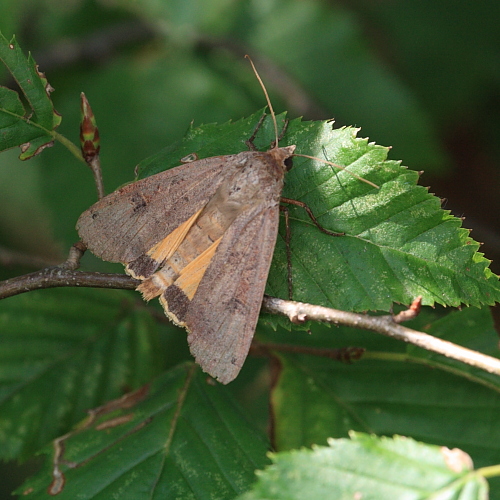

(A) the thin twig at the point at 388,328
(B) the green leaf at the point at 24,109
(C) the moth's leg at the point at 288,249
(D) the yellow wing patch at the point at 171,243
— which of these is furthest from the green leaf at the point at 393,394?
(B) the green leaf at the point at 24,109

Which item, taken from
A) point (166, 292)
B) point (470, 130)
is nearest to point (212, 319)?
point (166, 292)

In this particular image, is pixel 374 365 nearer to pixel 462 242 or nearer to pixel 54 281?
pixel 462 242

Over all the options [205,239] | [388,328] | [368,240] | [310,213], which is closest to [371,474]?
[388,328]

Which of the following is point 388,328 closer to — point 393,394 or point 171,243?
point 393,394

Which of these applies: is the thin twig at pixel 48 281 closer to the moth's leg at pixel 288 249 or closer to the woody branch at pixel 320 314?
the woody branch at pixel 320 314

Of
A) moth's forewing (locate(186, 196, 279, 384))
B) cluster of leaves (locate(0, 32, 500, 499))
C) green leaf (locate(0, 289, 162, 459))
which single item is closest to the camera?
cluster of leaves (locate(0, 32, 500, 499))

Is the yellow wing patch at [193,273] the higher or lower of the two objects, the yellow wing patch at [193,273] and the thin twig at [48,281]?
the lower

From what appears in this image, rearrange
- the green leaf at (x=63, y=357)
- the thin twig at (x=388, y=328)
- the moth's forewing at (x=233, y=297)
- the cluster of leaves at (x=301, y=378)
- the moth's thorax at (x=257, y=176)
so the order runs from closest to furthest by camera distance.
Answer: the thin twig at (x=388, y=328) → the cluster of leaves at (x=301, y=378) → the moth's forewing at (x=233, y=297) → the moth's thorax at (x=257, y=176) → the green leaf at (x=63, y=357)

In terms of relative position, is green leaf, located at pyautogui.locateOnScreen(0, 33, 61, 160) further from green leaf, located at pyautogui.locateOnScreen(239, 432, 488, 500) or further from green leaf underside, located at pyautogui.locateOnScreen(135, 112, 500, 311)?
green leaf, located at pyautogui.locateOnScreen(239, 432, 488, 500)

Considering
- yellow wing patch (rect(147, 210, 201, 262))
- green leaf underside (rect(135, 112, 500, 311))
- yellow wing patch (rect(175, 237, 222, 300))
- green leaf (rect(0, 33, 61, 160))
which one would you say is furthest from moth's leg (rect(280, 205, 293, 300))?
green leaf (rect(0, 33, 61, 160))
